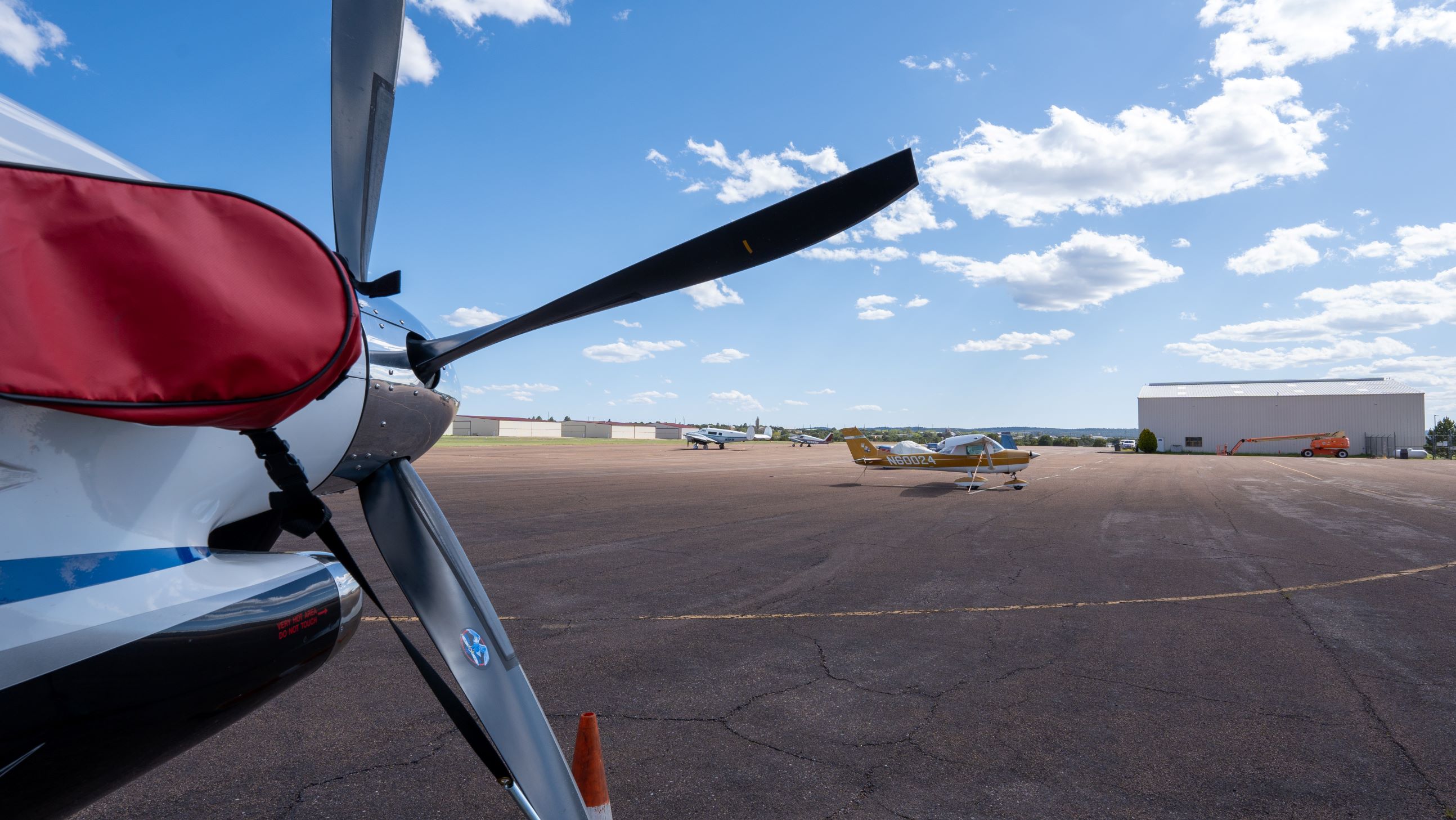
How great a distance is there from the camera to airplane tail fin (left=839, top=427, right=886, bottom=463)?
22203mm

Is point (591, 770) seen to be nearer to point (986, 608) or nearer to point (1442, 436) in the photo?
point (986, 608)

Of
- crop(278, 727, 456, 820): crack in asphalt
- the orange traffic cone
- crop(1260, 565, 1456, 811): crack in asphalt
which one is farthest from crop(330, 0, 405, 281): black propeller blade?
crop(1260, 565, 1456, 811): crack in asphalt

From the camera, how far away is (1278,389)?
61.5 metres

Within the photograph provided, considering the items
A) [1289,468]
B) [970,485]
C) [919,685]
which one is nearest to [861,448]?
[970,485]

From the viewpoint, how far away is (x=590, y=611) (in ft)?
21.6

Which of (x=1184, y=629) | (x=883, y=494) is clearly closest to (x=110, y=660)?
(x=1184, y=629)

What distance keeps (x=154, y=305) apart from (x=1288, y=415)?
72.5 metres

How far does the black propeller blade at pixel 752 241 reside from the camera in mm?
2367

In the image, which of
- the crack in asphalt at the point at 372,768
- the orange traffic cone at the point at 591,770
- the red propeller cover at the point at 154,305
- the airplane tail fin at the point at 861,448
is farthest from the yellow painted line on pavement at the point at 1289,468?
the red propeller cover at the point at 154,305

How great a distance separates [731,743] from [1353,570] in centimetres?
928

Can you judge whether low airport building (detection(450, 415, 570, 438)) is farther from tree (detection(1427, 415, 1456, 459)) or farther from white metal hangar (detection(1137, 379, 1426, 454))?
tree (detection(1427, 415, 1456, 459))

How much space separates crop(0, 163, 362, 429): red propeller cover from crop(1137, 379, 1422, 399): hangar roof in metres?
71.2

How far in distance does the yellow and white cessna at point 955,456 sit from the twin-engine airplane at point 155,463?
19.2 meters

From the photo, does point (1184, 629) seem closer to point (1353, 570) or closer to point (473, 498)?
point (1353, 570)
